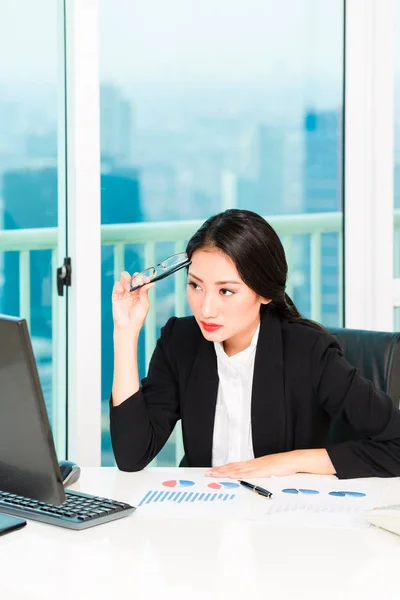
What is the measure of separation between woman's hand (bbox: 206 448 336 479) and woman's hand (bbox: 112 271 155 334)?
407 millimetres

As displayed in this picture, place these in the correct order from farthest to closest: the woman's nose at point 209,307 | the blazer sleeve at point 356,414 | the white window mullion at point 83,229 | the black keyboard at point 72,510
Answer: the white window mullion at point 83,229
the woman's nose at point 209,307
the blazer sleeve at point 356,414
the black keyboard at point 72,510

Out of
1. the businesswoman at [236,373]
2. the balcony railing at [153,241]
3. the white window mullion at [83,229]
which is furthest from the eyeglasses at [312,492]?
the balcony railing at [153,241]

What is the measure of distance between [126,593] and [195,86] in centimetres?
229

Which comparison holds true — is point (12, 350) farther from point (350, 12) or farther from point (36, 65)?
point (350, 12)

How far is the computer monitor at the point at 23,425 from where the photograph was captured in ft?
4.08

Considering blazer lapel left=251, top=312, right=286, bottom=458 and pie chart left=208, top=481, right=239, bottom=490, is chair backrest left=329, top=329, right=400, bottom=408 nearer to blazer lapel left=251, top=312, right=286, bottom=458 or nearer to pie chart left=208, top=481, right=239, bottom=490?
blazer lapel left=251, top=312, right=286, bottom=458

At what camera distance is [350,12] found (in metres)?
3.14

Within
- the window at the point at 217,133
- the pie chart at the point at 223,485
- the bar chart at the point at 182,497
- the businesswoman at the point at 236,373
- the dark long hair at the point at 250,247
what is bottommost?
the pie chart at the point at 223,485

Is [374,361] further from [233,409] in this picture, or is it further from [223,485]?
[223,485]

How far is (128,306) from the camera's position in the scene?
79.1 inches

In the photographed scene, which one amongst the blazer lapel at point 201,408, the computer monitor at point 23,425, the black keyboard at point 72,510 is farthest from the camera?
the blazer lapel at point 201,408

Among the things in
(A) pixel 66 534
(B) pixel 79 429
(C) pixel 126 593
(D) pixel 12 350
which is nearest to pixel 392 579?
(C) pixel 126 593

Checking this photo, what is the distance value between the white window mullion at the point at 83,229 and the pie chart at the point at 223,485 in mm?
1351

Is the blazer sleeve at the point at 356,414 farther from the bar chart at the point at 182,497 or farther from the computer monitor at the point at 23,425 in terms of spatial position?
the computer monitor at the point at 23,425
